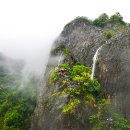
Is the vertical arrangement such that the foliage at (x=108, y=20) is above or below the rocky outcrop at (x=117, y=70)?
above

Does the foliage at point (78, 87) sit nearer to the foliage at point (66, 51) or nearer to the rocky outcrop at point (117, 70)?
the rocky outcrop at point (117, 70)

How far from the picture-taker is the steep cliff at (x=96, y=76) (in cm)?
2023

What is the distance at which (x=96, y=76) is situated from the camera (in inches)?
904

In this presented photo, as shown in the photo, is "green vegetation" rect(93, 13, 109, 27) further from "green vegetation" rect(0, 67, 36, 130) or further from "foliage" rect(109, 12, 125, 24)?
"green vegetation" rect(0, 67, 36, 130)

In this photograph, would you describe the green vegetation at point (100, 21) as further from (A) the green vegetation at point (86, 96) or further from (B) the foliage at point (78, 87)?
(B) the foliage at point (78, 87)

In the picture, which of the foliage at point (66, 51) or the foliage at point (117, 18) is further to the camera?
the foliage at point (117, 18)

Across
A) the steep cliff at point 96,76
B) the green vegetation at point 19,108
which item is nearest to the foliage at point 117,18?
the steep cliff at point 96,76

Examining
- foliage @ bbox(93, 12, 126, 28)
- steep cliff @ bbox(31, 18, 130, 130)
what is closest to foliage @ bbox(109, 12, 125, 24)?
foliage @ bbox(93, 12, 126, 28)

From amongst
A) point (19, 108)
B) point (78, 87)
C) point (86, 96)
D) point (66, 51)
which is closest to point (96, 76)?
point (78, 87)

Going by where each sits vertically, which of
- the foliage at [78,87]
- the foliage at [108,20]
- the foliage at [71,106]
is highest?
the foliage at [108,20]

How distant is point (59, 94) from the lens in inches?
885

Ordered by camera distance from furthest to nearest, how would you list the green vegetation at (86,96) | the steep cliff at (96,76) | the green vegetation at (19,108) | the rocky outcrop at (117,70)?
the green vegetation at (19,108), the rocky outcrop at (117,70), the steep cliff at (96,76), the green vegetation at (86,96)

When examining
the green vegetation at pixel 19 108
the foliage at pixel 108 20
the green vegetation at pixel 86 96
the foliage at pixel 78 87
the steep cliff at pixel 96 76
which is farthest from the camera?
the foliage at pixel 108 20

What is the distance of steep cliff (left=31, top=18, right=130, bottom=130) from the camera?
2023 centimetres
